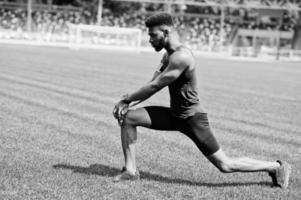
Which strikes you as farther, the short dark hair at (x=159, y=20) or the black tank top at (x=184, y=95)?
the black tank top at (x=184, y=95)

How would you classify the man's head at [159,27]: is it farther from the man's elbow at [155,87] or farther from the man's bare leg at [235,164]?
the man's bare leg at [235,164]

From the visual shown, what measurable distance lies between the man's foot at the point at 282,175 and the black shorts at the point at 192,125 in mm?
770

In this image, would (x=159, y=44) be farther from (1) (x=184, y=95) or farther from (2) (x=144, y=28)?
(2) (x=144, y=28)

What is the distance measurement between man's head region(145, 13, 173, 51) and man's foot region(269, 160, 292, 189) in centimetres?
187

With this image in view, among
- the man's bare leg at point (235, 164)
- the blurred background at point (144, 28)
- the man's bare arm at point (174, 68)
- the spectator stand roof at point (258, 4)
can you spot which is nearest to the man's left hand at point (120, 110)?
the man's bare arm at point (174, 68)

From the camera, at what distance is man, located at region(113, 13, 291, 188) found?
235 inches

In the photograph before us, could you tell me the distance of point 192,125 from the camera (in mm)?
6180

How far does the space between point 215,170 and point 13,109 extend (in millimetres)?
5279

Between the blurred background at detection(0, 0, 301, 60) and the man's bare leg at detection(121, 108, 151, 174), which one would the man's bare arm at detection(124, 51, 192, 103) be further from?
the blurred background at detection(0, 0, 301, 60)

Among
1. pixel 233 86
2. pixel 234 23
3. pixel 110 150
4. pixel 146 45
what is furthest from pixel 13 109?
pixel 234 23

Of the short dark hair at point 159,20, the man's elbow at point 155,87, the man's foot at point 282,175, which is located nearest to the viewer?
the short dark hair at point 159,20

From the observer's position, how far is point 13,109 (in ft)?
37.5

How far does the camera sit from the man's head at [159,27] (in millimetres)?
5914

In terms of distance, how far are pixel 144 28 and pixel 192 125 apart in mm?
54786
